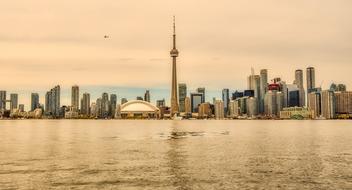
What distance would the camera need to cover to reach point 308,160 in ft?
179

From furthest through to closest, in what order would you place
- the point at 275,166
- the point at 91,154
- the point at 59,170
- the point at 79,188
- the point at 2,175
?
the point at 91,154, the point at 275,166, the point at 59,170, the point at 2,175, the point at 79,188

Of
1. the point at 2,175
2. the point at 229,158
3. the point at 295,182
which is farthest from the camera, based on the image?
the point at 229,158

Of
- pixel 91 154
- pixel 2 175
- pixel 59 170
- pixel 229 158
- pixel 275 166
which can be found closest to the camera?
pixel 2 175

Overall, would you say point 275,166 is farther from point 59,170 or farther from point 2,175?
point 2,175

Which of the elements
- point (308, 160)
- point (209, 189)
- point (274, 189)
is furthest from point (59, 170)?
point (308, 160)

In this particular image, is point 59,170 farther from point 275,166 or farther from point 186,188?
point 275,166

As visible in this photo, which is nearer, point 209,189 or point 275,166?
point 209,189

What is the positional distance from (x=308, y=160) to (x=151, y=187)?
27.2 meters

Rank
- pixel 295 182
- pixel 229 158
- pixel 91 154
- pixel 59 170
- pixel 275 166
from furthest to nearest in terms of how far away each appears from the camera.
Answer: pixel 91 154 → pixel 229 158 → pixel 275 166 → pixel 59 170 → pixel 295 182

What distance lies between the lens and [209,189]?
113 ft

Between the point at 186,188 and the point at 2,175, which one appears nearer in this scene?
the point at 186,188

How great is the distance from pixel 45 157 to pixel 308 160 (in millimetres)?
34708

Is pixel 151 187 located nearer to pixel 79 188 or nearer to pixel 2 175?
pixel 79 188

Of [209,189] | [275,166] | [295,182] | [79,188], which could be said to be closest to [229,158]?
[275,166]
